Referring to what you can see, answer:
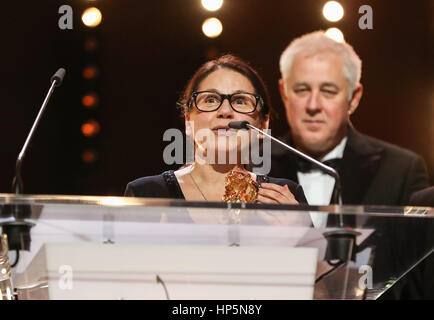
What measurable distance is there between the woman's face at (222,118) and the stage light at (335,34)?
67 cm

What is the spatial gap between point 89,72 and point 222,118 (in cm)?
84

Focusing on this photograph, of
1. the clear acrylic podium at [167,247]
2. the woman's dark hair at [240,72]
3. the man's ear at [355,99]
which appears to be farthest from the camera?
the man's ear at [355,99]

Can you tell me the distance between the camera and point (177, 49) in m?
2.96

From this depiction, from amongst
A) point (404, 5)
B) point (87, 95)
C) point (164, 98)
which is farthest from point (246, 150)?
point (404, 5)

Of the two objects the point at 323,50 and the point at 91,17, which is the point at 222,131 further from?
the point at 91,17

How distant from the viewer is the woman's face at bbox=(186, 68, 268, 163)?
2301 millimetres

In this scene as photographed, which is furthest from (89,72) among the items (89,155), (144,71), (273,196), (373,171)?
(273,196)

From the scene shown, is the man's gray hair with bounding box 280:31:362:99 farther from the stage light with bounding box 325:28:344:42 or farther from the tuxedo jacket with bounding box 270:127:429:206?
the tuxedo jacket with bounding box 270:127:429:206

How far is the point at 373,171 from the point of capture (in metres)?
2.87

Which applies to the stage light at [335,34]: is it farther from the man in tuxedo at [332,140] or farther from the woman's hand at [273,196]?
the woman's hand at [273,196]

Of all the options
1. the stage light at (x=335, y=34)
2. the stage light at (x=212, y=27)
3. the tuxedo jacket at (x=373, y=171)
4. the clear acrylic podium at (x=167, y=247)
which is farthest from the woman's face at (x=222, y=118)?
the clear acrylic podium at (x=167, y=247)

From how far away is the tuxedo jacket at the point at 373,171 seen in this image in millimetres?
2821
